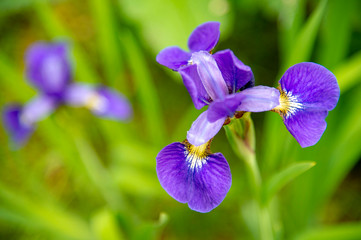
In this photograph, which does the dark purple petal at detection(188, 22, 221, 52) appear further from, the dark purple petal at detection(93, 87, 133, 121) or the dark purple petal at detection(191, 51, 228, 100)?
the dark purple petal at detection(93, 87, 133, 121)

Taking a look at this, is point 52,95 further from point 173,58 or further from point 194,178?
point 194,178

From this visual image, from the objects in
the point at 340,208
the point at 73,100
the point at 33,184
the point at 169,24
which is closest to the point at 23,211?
the point at 33,184

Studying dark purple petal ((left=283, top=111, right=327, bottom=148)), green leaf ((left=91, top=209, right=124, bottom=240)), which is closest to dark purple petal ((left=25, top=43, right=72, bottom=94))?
green leaf ((left=91, top=209, right=124, bottom=240))

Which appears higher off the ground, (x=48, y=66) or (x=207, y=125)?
(x=48, y=66)

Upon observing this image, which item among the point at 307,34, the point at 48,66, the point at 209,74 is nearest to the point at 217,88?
the point at 209,74

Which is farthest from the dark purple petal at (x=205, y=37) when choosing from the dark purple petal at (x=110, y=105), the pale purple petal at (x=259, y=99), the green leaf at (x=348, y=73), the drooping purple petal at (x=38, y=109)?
the drooping purple petal at (x=38, y=109)

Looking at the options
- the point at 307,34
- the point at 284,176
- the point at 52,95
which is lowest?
the point at 284,176

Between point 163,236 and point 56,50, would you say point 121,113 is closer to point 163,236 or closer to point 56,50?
point 56,50
